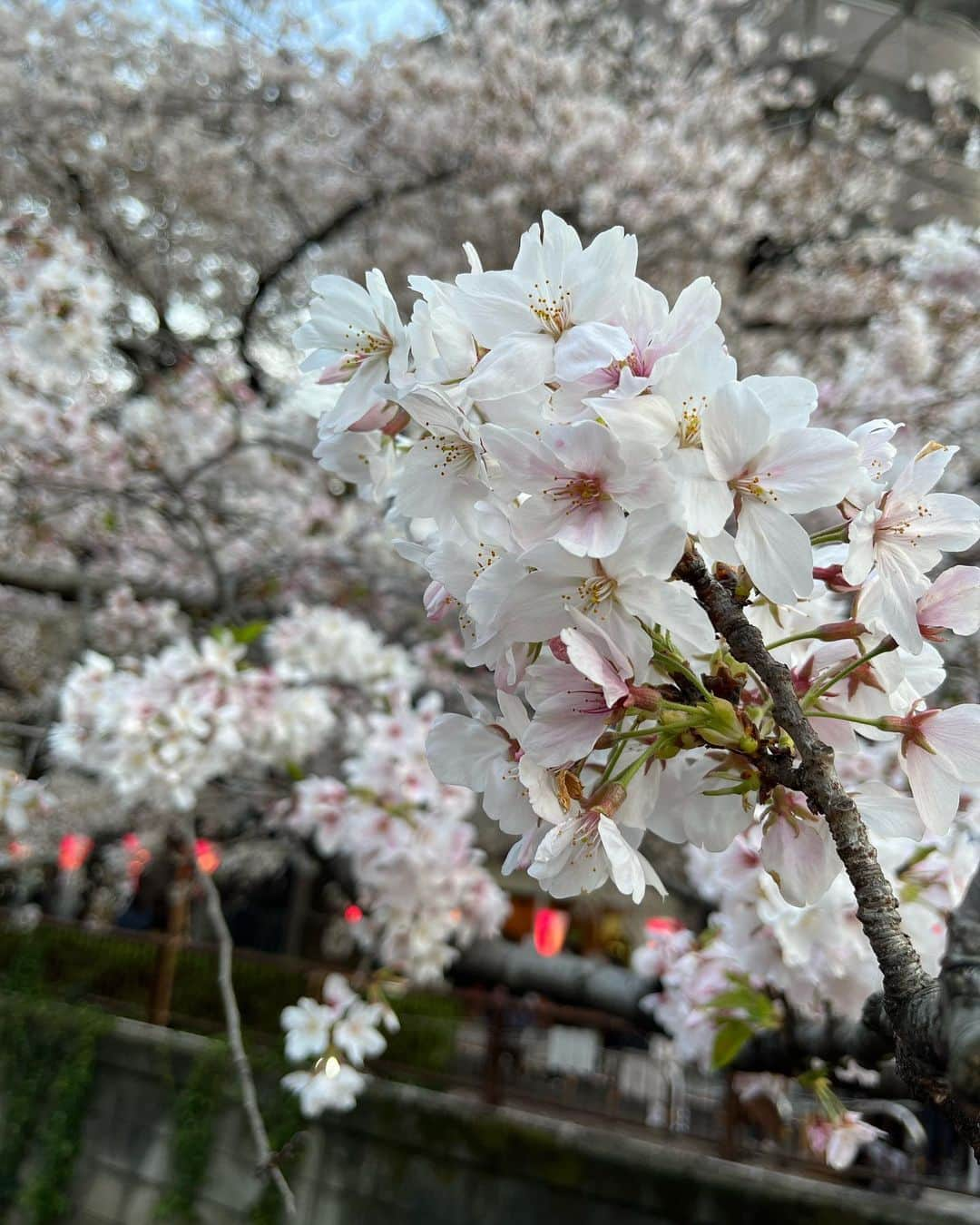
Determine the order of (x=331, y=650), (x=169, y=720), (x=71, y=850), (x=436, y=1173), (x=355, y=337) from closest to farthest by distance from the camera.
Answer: (x=355, y=337) < (x=169, y=720) < (x=331, y=650) < (x=436, y=1173) < (x=71, y=850)

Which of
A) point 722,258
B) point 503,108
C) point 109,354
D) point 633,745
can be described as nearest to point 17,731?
point 633,745

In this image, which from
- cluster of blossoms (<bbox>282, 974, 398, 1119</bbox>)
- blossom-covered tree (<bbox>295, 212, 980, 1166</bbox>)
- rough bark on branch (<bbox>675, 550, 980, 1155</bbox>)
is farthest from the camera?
cluster of blossoms (<bbox>282, 974, 398, 1119</bbox>)

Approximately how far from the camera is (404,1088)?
15.3 ft

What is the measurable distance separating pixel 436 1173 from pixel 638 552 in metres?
4.56

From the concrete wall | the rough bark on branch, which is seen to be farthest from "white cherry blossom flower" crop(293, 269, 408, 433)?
the concrete wall

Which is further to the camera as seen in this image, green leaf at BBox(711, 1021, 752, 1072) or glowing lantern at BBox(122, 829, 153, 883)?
glowing lantern at BBox(122, 829, 153, 883)

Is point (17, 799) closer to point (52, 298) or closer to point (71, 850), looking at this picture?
point (52, 298)

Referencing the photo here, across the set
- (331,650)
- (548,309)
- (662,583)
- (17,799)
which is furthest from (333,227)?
(662,583)

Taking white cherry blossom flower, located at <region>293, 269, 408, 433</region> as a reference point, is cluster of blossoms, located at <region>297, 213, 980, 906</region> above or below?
below

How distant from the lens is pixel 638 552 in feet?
2.32

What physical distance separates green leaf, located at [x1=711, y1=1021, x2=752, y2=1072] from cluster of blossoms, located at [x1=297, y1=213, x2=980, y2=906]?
1001 mm

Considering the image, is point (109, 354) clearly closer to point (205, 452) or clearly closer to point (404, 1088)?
point (205, 452)

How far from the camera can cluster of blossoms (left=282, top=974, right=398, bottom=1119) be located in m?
3.04

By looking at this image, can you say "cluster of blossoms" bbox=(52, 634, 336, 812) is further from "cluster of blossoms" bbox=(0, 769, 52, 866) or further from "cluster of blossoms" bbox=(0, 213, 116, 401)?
"cluster of blossoms" bbox=(0, 213, 116, 401)
